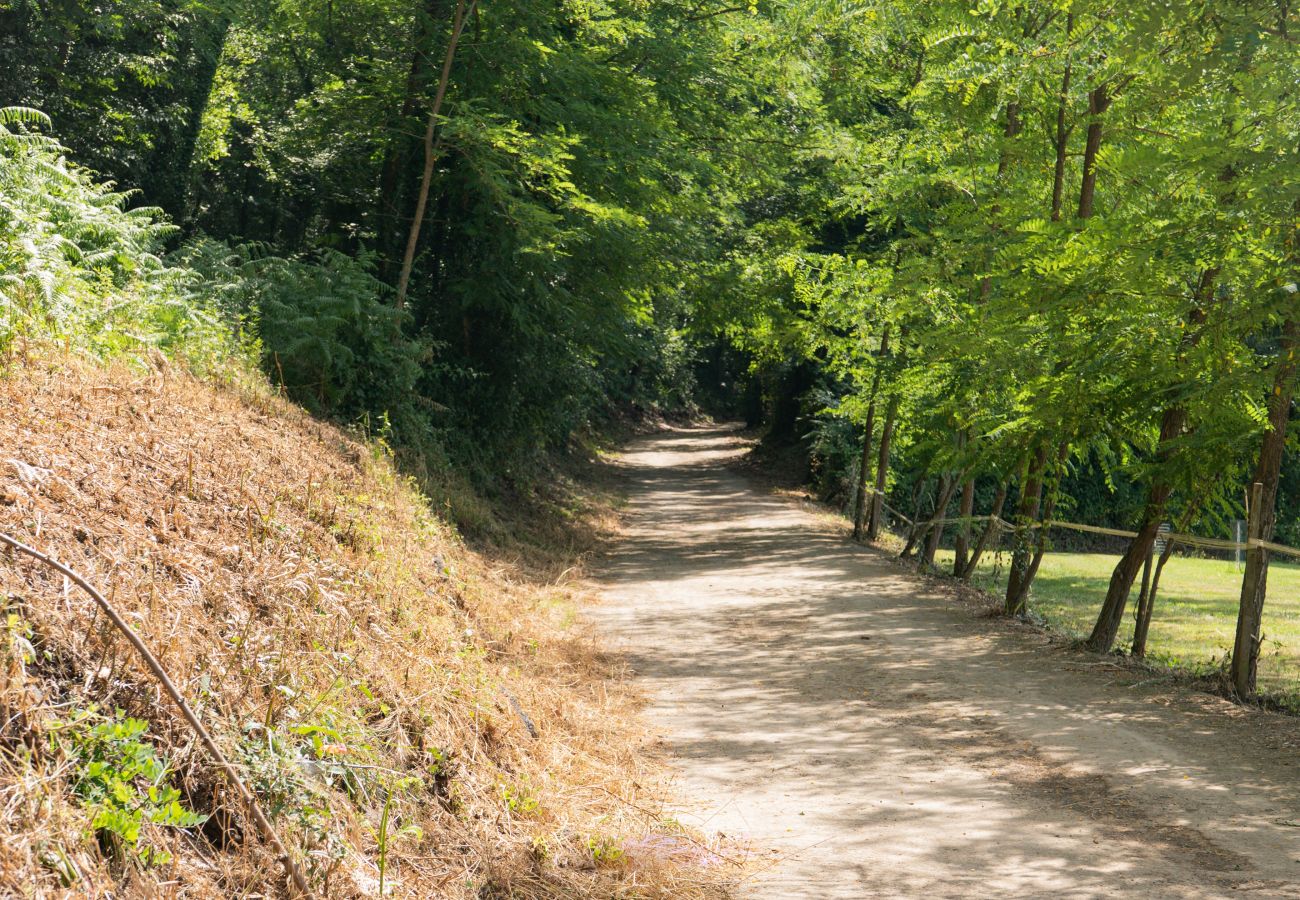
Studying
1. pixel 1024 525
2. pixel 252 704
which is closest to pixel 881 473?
pixel 1024 525

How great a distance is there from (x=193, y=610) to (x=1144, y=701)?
7.34 m

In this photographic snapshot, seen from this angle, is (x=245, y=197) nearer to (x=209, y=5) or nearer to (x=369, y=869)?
(x=209, y=5)

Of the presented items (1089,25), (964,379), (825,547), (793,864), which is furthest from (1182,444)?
(825,547)

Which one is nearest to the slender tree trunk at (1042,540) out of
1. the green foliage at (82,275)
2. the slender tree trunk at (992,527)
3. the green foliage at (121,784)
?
the slender tree trunk at (992,527)

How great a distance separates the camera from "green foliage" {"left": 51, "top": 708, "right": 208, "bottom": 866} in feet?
12.0

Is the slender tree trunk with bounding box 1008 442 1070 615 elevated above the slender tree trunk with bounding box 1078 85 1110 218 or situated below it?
below

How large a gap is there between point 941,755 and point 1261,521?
12.2ft

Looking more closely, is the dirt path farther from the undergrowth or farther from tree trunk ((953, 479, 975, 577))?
tree trunk ((953, 479, 975, 577))

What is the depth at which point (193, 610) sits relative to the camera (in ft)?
16.9

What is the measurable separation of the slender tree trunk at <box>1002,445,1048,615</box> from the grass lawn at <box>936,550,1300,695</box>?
2.04 feet

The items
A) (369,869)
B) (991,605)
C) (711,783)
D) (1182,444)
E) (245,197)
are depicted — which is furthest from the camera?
(245,197)

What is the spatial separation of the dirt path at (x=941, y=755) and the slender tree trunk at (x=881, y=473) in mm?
5333

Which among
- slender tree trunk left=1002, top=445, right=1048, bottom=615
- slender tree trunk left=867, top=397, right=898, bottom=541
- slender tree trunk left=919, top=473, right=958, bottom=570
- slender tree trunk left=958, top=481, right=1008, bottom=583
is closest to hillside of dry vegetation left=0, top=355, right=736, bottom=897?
slender tree trunk left=1002, top=445, right=1048, bottom=615

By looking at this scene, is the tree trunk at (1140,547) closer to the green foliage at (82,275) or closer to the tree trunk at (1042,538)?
the tree trunk at (1042,538)
